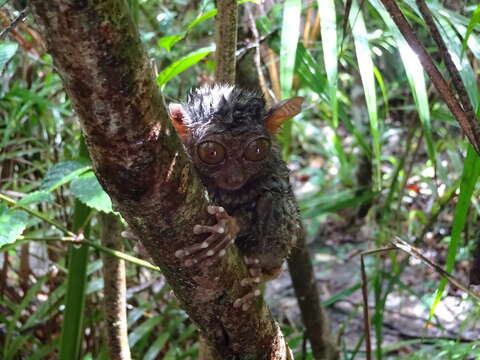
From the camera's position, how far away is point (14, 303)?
344 cm

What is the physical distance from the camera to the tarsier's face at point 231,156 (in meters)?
1.85

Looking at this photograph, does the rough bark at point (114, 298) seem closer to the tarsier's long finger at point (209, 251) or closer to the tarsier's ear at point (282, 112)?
the tarsier's ear at point (282, 112)

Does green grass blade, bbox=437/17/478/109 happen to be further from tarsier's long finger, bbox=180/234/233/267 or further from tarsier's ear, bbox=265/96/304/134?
tarsier's long finger, bbox=180/234/233/267

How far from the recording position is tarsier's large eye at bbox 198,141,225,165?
72.1 inches

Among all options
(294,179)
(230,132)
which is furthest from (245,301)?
(294,179)

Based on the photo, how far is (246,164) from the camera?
1.90m

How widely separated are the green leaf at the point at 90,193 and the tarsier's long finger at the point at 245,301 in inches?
17.1

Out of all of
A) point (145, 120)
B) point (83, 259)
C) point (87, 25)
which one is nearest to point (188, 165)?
point (145, 120)

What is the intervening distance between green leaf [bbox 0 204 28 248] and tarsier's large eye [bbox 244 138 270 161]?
68 centimetres

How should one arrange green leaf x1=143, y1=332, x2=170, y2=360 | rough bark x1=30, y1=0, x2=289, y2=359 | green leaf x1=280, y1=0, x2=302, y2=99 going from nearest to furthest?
rough bark x1=30, y1=0, x2=289, y2=359 → green leaf x1=280, y1=0, x2=302, y2=99 → green leaf x1=143, y1=332, x2=170, y2=360

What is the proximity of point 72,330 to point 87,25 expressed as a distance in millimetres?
1577

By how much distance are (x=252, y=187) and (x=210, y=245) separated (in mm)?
754

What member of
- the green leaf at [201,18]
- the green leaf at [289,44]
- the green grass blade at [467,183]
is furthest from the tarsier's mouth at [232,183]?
the green grass blade at [467,183]

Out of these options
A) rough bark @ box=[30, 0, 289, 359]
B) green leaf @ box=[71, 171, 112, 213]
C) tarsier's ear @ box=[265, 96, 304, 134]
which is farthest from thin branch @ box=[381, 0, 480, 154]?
green leaf @ box=[71, 171, 112, 213]
